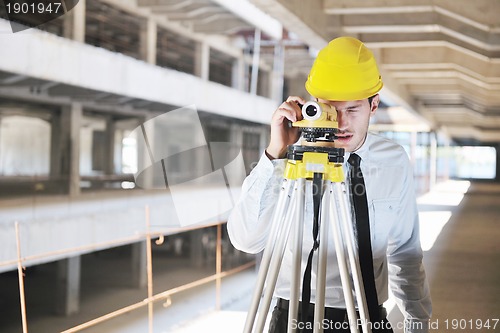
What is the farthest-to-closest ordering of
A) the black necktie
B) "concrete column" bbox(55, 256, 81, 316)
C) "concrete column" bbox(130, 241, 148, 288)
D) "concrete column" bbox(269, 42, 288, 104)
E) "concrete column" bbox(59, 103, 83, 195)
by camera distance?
"concrete column" bbox(269, 42, 288, 104) < "concrete column" bbox(130, 241, 148, 288) < "concrete column" bbox(55, 256, 81, 316) < "concrete column" bbox(59, 103, 83, 195) < the black necktie

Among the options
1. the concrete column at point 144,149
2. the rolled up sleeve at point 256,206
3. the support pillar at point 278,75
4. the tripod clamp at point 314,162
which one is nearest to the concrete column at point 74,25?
the concrete column at point 144,149

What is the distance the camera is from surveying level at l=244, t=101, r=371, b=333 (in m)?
1.51

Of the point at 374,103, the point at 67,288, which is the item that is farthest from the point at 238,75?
the point at 374,103

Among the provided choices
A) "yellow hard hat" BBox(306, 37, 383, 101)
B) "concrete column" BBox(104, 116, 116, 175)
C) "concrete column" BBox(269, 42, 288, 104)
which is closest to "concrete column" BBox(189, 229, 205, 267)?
"concrete column" BBox(104, 116, 116, 175)

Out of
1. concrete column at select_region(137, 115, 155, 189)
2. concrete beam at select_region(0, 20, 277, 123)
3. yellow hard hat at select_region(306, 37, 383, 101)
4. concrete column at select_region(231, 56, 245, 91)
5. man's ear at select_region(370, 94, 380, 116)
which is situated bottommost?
concrete column at select_region(137, 115, 155, 189)

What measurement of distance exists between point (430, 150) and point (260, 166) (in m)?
19.8

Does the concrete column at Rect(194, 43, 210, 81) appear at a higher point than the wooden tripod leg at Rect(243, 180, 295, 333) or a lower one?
higher

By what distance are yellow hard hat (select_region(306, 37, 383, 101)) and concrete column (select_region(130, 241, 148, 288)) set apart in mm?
25848

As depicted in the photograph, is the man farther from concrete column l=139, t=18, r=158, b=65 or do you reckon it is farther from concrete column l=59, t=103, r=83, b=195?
concrete column l=139, t=18, r=158, b=65

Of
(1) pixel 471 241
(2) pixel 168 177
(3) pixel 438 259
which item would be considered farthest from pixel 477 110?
(2) pixel 168 177

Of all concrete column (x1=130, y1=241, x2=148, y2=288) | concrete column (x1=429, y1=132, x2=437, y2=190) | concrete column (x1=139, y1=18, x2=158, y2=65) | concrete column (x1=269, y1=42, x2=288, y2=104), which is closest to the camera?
concrete column (x1=429, y1=132, x2=437, y2=190)

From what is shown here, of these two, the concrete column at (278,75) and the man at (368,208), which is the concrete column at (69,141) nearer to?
the concrete column at (278,75)

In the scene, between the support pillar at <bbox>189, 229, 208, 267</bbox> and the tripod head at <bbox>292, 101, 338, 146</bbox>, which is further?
the support pillar at <bbox>189, 229, 208, 267</bbox>

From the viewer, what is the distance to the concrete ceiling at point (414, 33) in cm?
475
